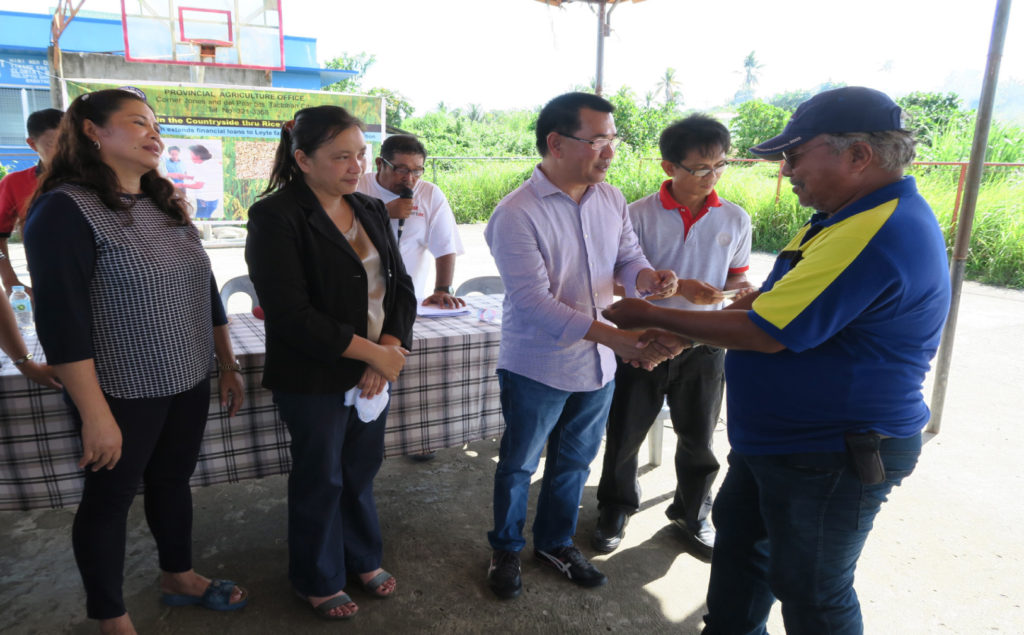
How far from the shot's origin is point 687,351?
2.44 m

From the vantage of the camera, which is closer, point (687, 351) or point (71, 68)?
point (687, 351)

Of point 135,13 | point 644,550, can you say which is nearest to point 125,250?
point 644,550

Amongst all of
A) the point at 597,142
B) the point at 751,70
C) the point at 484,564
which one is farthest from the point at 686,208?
the point at 751,70

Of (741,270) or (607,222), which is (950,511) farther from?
(607,222)

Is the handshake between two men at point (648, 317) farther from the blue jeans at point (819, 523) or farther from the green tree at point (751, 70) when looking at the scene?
the green tree at point (751, 70)

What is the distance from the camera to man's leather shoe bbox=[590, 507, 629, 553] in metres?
2.57

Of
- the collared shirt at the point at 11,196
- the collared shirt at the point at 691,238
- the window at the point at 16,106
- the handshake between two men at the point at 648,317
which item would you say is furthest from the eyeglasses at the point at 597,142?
the window at the point at 16,106

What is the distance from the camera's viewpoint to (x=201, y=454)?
7.40ft

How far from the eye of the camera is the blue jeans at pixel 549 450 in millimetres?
2113

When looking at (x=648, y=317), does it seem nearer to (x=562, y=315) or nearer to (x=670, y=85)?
(x=562, y=315)

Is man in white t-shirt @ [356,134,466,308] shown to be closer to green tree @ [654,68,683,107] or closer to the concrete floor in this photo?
the concrete floor

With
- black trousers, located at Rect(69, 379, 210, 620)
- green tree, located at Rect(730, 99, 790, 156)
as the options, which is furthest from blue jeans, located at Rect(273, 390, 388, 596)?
green tree, located at Rect(730, 99, 790, 156)

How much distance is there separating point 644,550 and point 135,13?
12436 mm

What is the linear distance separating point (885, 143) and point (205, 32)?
40.5 ft
